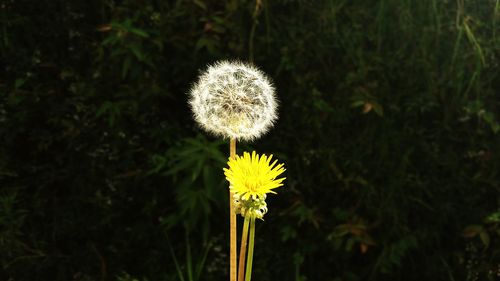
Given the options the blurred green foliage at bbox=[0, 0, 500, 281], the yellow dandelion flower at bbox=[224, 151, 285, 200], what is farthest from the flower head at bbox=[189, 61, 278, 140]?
the blurred green foliage at bbox=[0, 0, 500, 281]

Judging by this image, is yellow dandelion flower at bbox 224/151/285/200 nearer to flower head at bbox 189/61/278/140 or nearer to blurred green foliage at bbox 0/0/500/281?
flower head at bbox 189/61/278/140

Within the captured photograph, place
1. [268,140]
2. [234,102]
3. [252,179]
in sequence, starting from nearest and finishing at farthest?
1. [252,179]
2. [234,102]
3. [268,140]

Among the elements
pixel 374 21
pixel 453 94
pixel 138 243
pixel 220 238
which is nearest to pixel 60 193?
pixel 138 243

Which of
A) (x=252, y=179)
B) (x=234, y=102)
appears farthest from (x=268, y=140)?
(x=252, y=179)

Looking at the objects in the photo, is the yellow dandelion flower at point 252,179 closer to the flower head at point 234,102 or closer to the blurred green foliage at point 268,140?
the flower head at point 234,102

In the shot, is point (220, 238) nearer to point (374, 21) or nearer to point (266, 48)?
point (266, 48)

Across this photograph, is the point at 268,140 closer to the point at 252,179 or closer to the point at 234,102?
the point at 234,102
